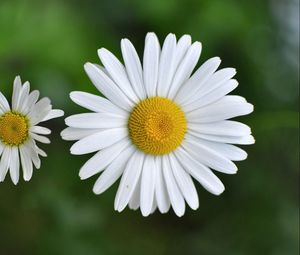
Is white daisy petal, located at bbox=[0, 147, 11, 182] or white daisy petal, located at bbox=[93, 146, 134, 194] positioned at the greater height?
white daisy petal, located at bbox=[0, 147, 11, 182]

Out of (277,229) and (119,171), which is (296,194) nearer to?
(277,229)

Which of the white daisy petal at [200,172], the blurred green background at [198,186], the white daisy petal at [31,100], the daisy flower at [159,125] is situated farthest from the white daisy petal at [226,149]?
the blurred green background at [198,186]

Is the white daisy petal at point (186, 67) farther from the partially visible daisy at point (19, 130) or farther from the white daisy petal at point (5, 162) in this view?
the white daisy petal at point (5, 162)

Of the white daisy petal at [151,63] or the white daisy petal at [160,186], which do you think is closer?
the white daisy petal at [151,63]

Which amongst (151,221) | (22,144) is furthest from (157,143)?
(151,221)

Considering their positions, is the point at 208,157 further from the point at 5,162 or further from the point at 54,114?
the point at 5,162

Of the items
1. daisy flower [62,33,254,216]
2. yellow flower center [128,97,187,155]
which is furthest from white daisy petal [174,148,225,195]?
yellow flower center [128,97,187,155]

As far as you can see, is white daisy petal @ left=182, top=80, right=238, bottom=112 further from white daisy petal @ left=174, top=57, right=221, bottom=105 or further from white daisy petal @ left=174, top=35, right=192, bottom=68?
white daisy petal @ left=174, top=35, right=192, bottom=68
